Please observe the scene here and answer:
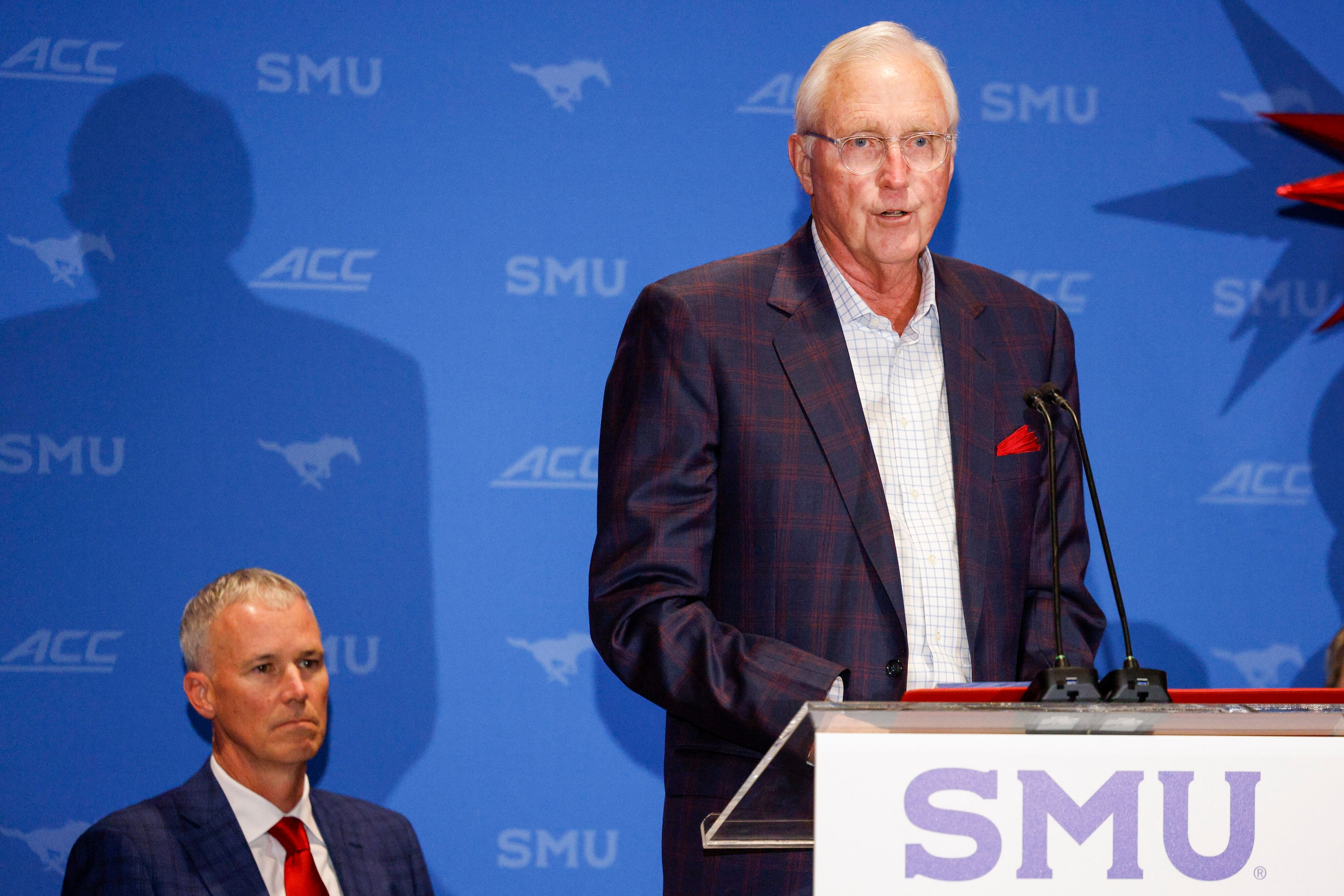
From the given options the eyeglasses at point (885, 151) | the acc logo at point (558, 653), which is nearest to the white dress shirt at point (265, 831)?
the acc logo at point (558, 653)

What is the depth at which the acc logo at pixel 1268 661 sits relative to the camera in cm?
338

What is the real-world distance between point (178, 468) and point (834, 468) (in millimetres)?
1820

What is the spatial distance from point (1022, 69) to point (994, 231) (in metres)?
0.42

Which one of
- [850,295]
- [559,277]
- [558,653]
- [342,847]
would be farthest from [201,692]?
[850,295]

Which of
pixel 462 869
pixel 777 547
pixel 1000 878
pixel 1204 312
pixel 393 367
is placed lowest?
pixel 462 869

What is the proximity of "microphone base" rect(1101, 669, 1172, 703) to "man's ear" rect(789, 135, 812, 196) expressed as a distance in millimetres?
1126

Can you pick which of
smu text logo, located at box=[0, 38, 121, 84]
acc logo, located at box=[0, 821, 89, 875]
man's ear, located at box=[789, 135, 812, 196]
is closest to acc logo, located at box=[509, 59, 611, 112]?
smu text logo, located at box=[0, 38, 121, 84]

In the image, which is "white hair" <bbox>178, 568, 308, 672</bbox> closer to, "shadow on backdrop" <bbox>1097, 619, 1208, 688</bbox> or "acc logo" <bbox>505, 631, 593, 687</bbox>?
"acc logo" <bbox>505, 631, 593, 687</bbox>

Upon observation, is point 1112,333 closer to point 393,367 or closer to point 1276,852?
point 393,367

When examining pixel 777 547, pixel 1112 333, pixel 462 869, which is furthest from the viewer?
pixel 1112 333

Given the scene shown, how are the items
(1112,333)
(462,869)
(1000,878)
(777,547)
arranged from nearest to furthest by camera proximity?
(1000,878) < (777,547) < (462,869) < (1112,333)

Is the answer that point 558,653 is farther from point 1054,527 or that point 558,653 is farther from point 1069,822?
point 1069,822

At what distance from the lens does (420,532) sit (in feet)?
10.4

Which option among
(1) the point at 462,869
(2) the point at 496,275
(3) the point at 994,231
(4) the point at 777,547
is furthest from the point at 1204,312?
(1) the point at 462,869
